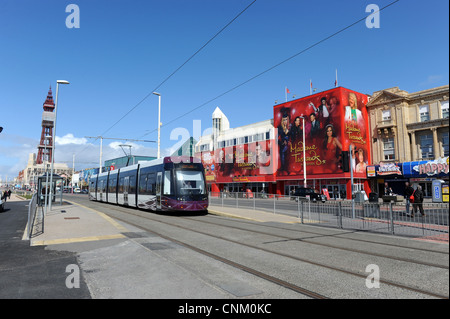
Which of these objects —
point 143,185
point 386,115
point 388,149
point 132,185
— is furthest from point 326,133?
point 143,185

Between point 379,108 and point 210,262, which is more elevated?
point 379,108

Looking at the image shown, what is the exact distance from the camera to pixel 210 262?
6.49 meters

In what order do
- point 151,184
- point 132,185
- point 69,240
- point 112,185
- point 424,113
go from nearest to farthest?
point 69,240
point 151,184
point 132,185
point 112,185
point 424,113

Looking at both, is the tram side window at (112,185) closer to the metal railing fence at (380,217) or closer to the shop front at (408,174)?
the metal railing fence at (380,217)

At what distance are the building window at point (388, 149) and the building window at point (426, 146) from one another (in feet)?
11.0

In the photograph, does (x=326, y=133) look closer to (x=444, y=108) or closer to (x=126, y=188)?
(x=444, y=108)

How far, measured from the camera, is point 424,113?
117 feet

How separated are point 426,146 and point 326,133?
449 inches

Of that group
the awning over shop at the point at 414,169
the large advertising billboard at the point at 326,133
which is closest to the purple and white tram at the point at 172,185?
the large advertising billboard at the point at 326,133

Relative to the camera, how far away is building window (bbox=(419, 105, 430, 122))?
3534 centimetres

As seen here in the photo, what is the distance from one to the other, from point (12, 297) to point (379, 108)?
43805 millimetres
